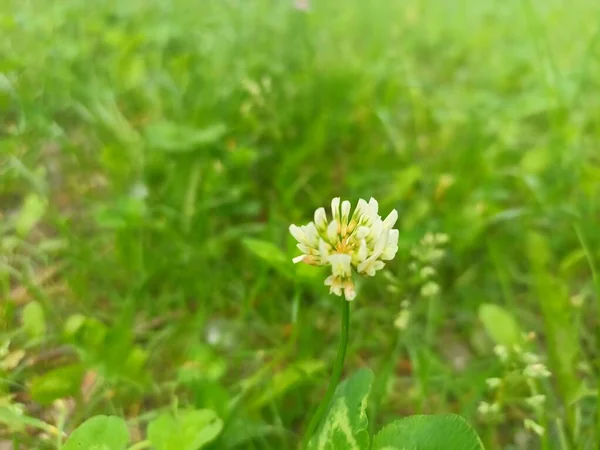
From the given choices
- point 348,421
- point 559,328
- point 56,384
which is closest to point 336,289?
point 348,421

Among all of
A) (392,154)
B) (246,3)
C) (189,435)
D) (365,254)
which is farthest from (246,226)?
(246,3)

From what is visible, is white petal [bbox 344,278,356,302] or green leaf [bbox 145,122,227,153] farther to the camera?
green leaf [bbox 145,122,227,153]

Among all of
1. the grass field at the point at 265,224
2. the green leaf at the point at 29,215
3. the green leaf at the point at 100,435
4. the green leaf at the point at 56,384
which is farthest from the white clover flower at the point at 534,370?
the green leaf at the point at 29,215

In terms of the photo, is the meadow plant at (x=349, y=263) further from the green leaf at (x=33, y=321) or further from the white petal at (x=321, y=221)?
the green leaf at (x=33, y=321)

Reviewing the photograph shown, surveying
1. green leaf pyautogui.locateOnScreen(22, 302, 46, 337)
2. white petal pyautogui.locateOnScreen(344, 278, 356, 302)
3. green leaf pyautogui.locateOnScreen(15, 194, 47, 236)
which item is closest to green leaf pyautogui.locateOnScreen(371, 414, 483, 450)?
white petal pyautogui.locateOnScreen(344, 278, 356, 302)

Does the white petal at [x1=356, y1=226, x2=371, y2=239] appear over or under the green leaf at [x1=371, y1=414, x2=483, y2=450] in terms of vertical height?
over

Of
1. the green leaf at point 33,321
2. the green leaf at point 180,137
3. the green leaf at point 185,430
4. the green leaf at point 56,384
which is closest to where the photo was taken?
the green leaf at point 185,430

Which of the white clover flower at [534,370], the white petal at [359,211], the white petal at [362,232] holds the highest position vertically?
the white petal at [359,211]

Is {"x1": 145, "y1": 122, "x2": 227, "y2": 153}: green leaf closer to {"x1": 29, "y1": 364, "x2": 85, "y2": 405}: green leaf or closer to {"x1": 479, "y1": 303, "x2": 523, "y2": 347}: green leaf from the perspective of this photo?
{"x1": 29, "y1": 364, "x2": 85, "y2": 405}: green leaf
